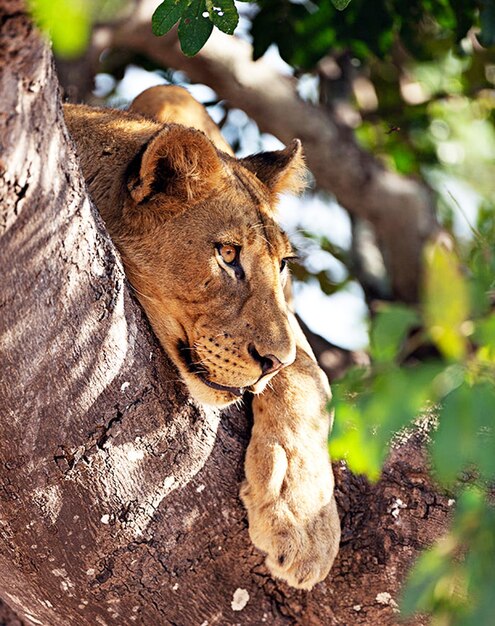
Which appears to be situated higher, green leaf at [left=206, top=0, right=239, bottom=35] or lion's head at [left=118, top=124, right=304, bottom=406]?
green leaf at [left=206, top=0, right=239, bottom=35]

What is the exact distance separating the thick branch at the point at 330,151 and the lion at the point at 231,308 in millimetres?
2235

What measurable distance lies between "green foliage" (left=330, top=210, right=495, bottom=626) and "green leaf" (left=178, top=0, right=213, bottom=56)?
1.16m

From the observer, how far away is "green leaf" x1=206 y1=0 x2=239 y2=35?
2363mm

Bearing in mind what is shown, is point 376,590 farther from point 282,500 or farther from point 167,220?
point 167,220

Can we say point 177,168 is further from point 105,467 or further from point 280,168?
point 105,467

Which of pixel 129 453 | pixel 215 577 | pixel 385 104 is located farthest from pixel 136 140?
pixel 385 104

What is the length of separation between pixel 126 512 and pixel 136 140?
4.02 feet

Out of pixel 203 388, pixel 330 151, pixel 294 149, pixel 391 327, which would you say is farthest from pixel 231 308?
pixel 330 151

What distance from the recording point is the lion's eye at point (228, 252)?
2947mm

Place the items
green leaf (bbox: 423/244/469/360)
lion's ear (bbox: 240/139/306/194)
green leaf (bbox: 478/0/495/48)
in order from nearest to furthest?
green leaf (bbox: 423/244/469/360), lion's ear (bbox: 240/139/306/194), green leaf (bbox: 478/0/495/48)

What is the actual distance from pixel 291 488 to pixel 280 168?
1212 mm

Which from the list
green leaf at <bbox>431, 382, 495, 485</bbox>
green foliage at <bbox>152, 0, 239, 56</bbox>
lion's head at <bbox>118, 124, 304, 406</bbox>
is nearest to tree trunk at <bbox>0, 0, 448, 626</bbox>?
lion's head at <bbox>118, 124, 304, 406</bbox>

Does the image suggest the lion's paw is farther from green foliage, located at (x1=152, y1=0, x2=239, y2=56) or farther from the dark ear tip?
the dark ear tip

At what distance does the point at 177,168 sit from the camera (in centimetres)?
297
